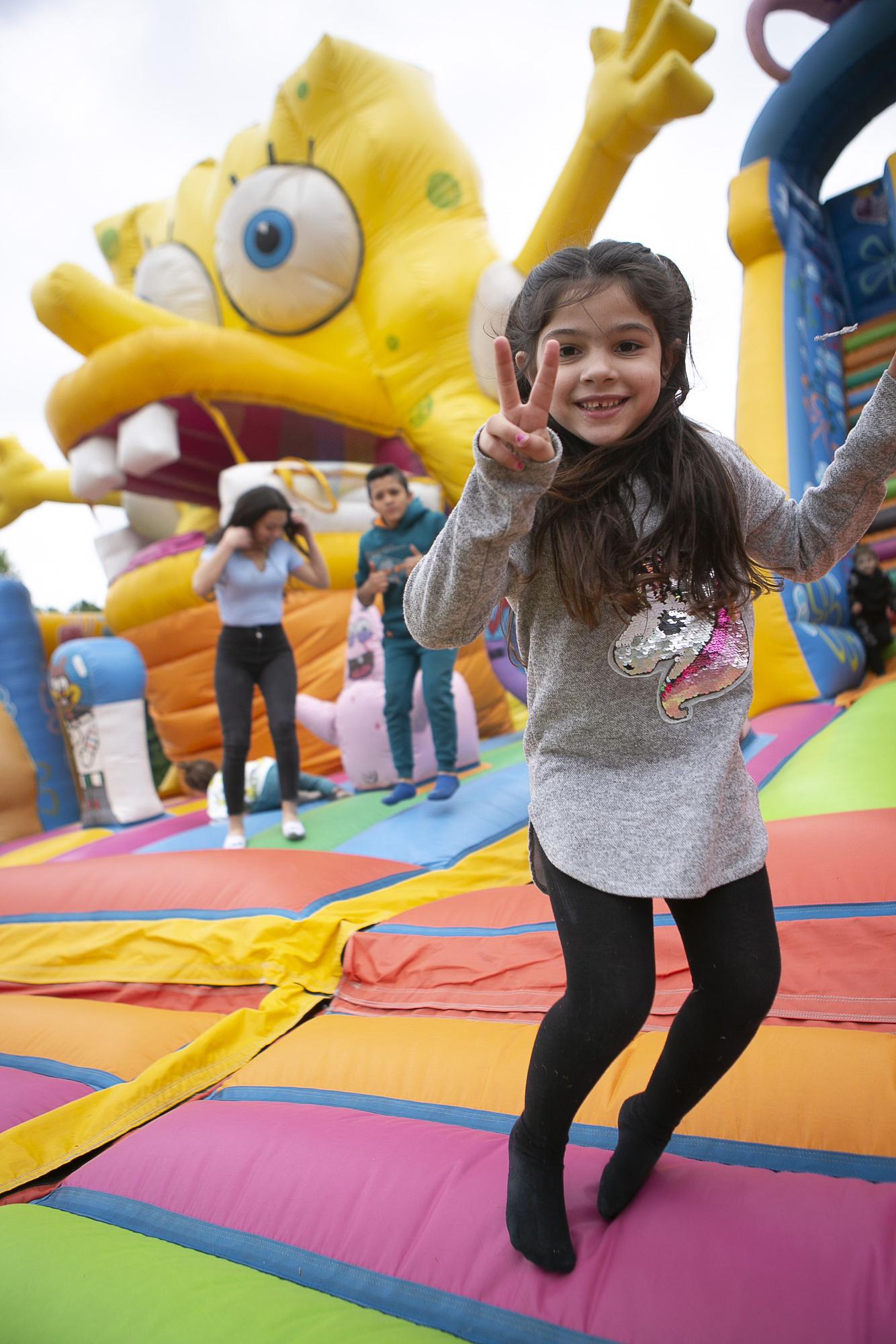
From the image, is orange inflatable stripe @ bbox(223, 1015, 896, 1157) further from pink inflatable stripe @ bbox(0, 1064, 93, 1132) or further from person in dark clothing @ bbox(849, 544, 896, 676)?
person in dark clothing @ bbox(849, 544, 896, 676)

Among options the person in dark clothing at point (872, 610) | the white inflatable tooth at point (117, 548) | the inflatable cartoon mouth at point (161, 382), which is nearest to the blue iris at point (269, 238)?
the inflatable cartoon mouth at point (161, 382)

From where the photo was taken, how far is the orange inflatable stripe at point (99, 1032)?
1402 mm

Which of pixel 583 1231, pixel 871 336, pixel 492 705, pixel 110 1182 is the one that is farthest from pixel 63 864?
pixel 871 336

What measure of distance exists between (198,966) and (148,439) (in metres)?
3.01

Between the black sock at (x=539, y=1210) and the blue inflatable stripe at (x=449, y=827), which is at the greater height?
the black sock at (x=539, y=1210)

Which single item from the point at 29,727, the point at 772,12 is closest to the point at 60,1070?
the point at 29,727

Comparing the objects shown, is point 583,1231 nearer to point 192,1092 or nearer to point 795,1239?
point 795,1239

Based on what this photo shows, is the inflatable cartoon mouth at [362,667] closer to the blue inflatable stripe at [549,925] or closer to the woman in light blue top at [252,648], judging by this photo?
the woman in light blue top at [252,648]

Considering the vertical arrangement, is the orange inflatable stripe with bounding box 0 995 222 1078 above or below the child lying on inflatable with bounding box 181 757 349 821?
above

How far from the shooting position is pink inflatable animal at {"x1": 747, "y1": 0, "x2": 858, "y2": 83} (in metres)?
3.75

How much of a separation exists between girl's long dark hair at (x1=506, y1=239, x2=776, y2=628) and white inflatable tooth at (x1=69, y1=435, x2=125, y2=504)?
13.1 feet

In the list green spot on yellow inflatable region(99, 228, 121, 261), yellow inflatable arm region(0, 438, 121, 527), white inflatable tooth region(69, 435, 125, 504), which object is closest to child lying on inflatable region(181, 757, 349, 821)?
white inflatable tooth region(69, 435, 125, 504)

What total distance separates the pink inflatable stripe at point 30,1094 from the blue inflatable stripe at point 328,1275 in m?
0.19

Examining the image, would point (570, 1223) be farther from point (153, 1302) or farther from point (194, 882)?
point (194, 882)
